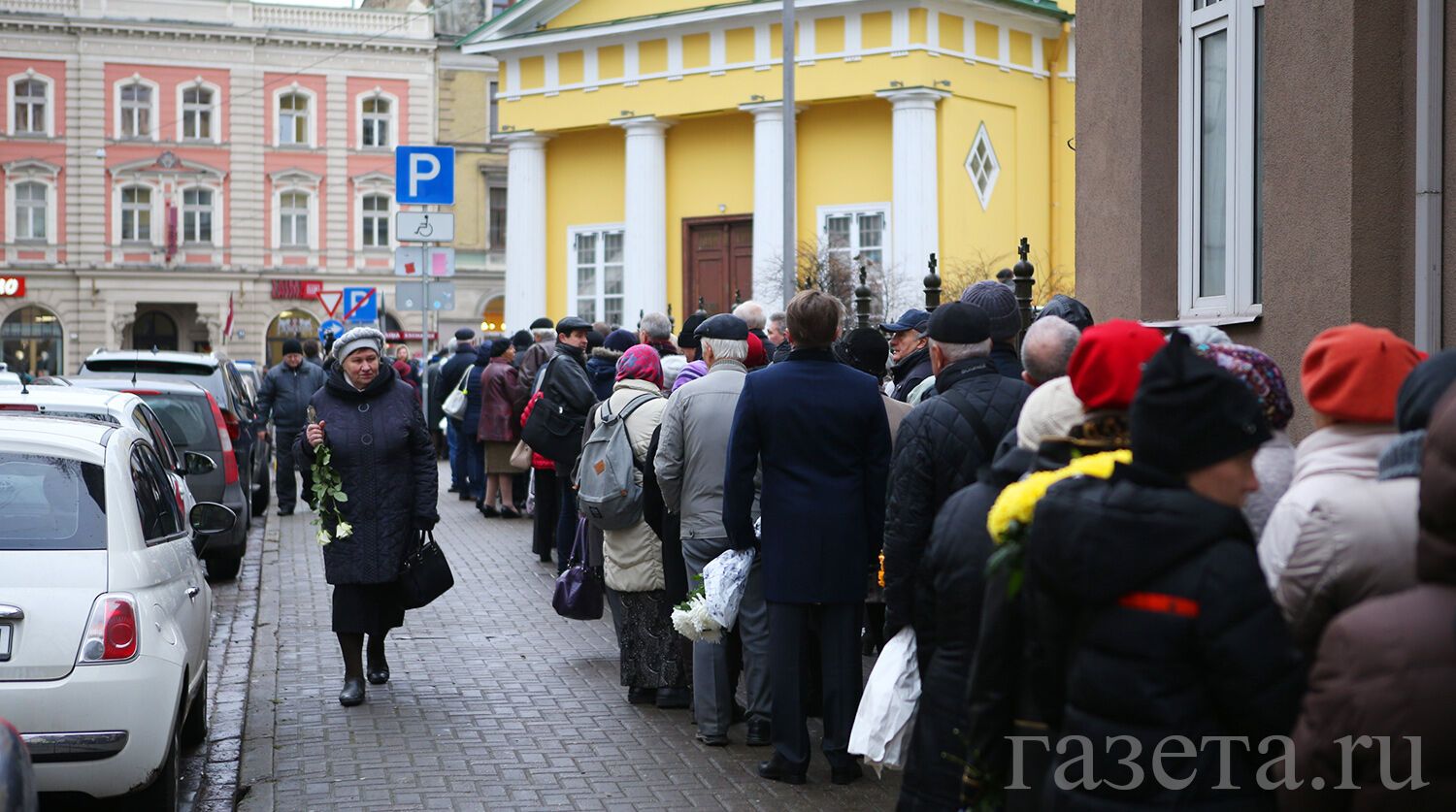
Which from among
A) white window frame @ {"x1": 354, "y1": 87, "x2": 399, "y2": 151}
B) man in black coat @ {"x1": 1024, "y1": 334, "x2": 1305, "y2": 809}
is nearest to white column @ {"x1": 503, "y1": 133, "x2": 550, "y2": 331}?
man in black coat @ {"x1": 1024, "y1": 334, "x2": 1305, "y2": 809}

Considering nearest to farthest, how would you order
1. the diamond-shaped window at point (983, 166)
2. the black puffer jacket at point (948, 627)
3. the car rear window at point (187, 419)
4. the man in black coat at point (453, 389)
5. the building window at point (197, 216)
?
the black puffer jacket at point (948, 627) < the car rear window at point (187, 419) < the man in black coat at point (453, 389) < the diamond-shaped window at point (983, 166) < the building window at point (197, 216)

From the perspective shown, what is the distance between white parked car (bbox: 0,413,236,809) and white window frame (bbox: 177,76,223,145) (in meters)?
53.9

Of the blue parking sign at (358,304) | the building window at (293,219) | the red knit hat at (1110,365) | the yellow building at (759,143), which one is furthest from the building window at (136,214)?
the red knit hat at (1110,365)

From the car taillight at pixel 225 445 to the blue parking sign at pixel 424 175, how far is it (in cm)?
587

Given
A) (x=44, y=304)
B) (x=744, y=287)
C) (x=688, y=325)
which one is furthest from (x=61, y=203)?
(x=688, y=325)

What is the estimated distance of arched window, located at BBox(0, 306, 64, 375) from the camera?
5656 cm

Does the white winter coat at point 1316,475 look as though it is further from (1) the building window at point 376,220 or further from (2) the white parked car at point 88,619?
(1) the building window at point 376,220

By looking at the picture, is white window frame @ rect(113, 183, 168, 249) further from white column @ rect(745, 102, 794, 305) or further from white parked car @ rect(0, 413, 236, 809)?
white parked car @ rect(0, 413, 236, 809)

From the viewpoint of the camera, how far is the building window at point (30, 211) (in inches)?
2229

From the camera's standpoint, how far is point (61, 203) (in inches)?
2238

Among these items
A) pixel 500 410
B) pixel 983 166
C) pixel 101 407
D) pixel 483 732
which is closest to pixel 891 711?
pixel 483 732

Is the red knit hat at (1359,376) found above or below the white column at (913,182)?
below

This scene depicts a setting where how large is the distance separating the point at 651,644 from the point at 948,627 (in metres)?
4.10

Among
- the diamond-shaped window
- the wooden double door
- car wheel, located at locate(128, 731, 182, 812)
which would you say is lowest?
car wheel, located at locate(128, 731, 182, 812)
